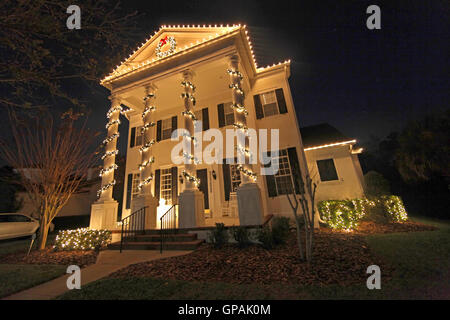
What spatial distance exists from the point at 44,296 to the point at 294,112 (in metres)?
10.6

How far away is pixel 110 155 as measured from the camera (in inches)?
338

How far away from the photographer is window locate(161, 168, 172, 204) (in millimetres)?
10211

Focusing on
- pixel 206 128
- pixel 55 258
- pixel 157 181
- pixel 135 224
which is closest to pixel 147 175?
pixel 135 224

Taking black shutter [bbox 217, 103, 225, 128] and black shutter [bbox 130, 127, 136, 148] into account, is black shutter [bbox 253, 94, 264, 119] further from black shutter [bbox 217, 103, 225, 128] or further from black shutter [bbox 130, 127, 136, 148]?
black shutter [bbox 130, 127, 136, 148]

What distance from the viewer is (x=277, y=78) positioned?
33.0ft

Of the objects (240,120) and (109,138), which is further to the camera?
(109,138)

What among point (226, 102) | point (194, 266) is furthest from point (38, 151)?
point (226, 102)

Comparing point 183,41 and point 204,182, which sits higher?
point 183,41

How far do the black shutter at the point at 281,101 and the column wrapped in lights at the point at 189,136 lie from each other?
478 cm

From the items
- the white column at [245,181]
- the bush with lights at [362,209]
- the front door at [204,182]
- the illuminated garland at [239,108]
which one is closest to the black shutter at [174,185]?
the front door at [204,182]

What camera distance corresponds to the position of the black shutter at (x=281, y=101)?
9602 millimetres

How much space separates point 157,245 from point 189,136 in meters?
4.23

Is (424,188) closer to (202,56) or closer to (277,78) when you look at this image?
(277,78)

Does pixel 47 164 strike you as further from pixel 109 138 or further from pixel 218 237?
pixel 218 237
